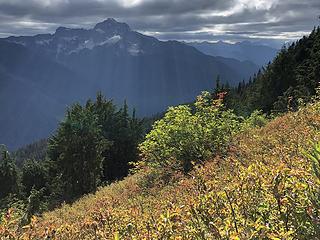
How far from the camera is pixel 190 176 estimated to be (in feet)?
35.6

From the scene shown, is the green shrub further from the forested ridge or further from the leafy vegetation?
the leafy vegetation

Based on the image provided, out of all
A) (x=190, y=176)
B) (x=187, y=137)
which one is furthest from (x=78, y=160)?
(x=190, y=176)

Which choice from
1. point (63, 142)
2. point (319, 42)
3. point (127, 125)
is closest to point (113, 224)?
point (63, 142)

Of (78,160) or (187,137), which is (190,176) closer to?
(187,137)

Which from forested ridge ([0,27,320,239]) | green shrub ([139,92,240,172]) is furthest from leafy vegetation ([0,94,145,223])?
green shrub ([139,92,240,172])

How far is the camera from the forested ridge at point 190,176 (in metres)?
2.85

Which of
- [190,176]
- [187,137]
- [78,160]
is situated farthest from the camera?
[78,160]

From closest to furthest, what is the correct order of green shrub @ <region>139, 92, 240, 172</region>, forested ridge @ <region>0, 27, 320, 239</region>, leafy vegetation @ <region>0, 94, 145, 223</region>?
1. forested ridge @ <region>0, 27, 320, 239</region>
2. green shrub @ <region>139, 92, 240, 172</region>
3. leafy vegetation @ <region>0, 94, 145, 223</region>

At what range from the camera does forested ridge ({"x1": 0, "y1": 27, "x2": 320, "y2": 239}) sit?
9.34ft

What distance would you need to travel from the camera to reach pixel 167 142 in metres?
14.6

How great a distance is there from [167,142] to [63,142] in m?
16.8

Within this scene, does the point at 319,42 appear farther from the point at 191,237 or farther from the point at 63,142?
the point at 191,237

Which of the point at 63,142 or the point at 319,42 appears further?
the point at 319,42

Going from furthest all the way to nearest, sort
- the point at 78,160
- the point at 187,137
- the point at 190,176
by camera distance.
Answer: the point at 78,160 → the point at 187,137 → the point at 190,176
